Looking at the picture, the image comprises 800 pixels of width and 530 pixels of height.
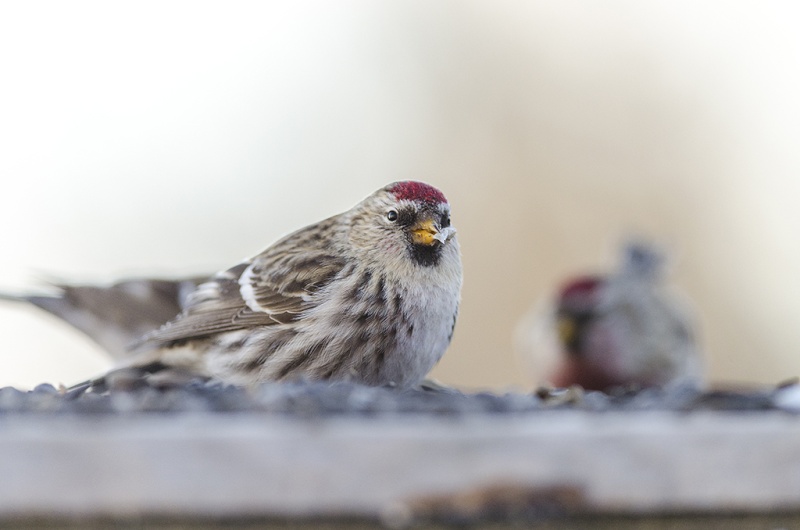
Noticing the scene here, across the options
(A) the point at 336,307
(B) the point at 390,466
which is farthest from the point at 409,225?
(B) the point at 390,466

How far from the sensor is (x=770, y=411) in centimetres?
128

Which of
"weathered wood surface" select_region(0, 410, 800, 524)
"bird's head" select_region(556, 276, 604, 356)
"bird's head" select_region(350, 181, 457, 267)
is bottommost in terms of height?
"weathered wood surface" select_region(0, 410, 800, 524)

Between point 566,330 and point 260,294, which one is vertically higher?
point 566,330

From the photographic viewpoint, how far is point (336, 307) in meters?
1.96

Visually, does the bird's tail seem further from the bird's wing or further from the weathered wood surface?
the weathered wood surface

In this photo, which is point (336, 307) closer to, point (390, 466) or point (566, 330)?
point (390, 466)

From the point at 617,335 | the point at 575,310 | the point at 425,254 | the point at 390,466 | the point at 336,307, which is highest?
the point at 575,310

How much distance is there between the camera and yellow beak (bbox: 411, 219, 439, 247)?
205 cm

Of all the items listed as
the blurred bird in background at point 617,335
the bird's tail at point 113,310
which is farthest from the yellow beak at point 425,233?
the blurred bird in background at point 617,335

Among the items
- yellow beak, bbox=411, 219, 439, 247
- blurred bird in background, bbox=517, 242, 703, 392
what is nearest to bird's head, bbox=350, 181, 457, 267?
yellow beak, bbox=411, 219, 439, 247

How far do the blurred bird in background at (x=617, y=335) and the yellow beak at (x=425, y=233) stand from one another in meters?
2.00

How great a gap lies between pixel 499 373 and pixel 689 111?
189cm

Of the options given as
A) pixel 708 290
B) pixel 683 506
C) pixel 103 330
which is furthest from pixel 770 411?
pixel 708 290

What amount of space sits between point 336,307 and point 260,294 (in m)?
0.26
